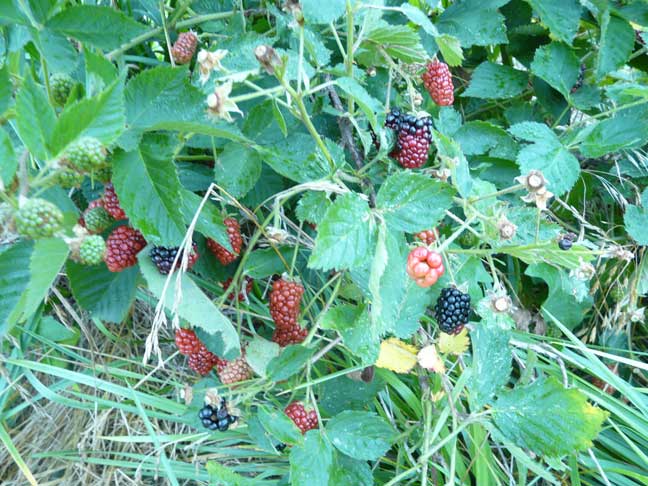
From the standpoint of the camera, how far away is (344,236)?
0.70 metres

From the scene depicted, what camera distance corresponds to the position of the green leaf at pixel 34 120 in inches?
25.2

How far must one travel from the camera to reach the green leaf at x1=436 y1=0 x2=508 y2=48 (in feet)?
3.68

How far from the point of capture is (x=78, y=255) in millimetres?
778

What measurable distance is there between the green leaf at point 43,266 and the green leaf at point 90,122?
16 centimetres

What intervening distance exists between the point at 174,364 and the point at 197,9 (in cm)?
74

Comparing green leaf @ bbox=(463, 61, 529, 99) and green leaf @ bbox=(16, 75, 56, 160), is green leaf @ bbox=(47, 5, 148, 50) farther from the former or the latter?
green leaf @ bbox=(463, 61, 529, 99)

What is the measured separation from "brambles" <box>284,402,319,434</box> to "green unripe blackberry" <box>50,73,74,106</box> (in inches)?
24.0

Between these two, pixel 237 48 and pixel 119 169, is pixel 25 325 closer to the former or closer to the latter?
pixel 119 169

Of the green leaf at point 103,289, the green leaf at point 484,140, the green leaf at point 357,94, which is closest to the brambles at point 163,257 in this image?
the green leaf at point 103,289

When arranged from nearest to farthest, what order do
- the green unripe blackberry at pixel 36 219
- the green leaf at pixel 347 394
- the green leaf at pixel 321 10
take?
the green unripe blackberry at pixel 36 219, the green leaf at pixel 321 10, the green leaf at pixel 347 394

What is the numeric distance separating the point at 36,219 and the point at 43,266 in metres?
0.16

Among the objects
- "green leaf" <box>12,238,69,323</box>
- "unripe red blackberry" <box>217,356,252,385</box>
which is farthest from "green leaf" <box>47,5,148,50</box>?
"unripe red blackberry" <box>217,356,252,385</box>

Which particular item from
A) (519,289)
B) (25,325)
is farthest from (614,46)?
(25,325)

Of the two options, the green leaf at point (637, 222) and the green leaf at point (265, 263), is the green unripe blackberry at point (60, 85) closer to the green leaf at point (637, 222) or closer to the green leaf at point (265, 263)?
the green leaf at point (265, 263)
